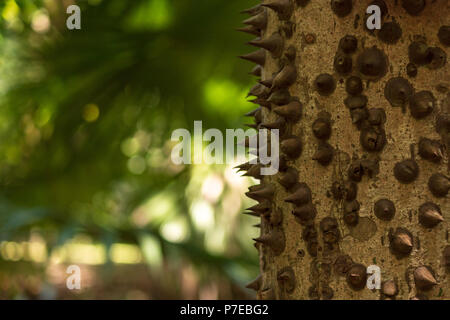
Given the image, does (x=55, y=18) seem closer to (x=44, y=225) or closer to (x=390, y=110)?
(x=44, y=225)

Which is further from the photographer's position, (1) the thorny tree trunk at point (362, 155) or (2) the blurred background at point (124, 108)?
(2) the blurred background at point (124, 108)

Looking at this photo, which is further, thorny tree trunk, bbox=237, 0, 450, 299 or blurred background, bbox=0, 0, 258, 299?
blurred background, bbox=0, 0, 258, 299

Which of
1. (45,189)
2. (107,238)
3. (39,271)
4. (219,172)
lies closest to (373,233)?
(107,238)

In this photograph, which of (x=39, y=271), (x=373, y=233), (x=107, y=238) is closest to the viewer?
(x=373, y=233)

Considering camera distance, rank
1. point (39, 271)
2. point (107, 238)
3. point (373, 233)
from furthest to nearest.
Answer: point (39, 271) → point (107, 238) → point (373, 233)
